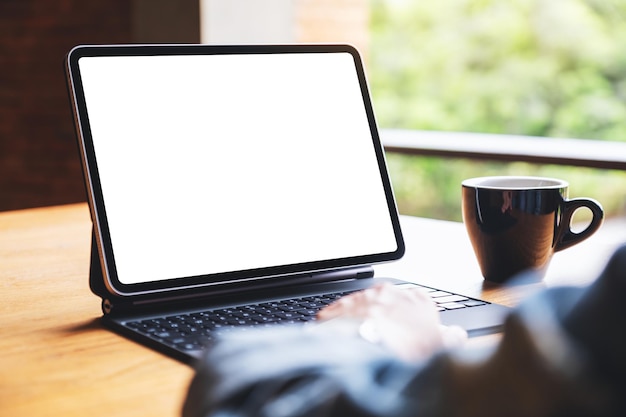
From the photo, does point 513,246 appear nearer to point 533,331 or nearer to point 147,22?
point 533,331

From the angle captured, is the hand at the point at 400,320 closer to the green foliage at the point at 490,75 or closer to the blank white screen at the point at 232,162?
the blank white screen at the point at 232,162

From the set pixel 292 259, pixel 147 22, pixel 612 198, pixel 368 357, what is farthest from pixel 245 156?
pixel 612 198

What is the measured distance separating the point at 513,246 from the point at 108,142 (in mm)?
418

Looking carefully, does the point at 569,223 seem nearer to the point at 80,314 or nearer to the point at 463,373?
the point at 80,314

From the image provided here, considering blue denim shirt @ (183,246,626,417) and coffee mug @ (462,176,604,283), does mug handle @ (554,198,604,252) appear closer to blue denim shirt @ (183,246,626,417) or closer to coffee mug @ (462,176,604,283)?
coffee mug @ (462,176,604,283)

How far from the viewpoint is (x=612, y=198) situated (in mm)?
8969

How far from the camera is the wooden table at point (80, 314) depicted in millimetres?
576

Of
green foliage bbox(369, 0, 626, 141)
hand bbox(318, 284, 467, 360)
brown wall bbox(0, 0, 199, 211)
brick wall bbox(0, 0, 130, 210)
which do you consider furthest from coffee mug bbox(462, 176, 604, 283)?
green foliage bbox(369, 0, 626, 141)

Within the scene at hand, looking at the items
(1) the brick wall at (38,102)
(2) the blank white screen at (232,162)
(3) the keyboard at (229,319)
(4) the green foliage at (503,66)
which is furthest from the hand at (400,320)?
(4) the green foliage at (503,66)

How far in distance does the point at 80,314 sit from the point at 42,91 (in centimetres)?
292

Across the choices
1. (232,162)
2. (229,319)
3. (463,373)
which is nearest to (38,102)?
(232,162)

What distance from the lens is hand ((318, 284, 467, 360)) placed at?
56cm

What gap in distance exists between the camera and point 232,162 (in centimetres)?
84

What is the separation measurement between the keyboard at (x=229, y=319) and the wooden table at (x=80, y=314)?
0.07 feet
